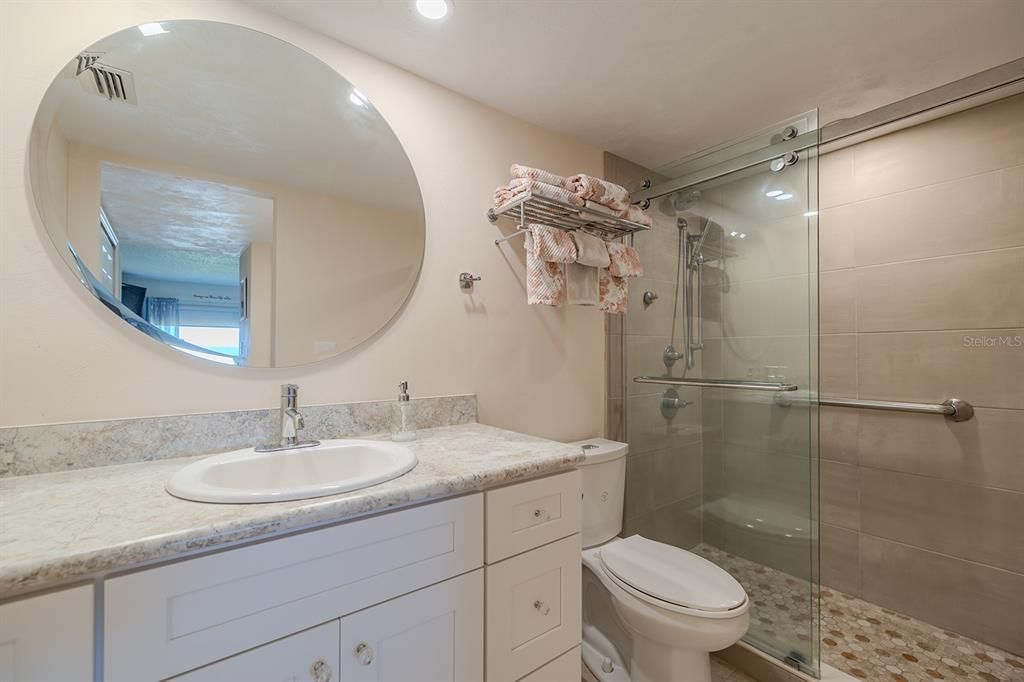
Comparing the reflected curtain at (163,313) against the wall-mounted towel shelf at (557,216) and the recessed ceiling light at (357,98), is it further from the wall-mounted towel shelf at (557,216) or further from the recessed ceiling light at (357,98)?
the wall-mounted towel shelf at (557,216)

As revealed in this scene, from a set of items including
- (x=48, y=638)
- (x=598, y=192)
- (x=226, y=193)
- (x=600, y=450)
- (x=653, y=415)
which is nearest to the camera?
(x=48, y=638)

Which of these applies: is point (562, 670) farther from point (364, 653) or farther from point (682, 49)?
point (682, 49)

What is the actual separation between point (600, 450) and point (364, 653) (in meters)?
1.14

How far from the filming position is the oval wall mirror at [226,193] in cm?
99

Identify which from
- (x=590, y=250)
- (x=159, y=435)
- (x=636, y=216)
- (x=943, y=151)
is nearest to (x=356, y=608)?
(x=159, y=435)

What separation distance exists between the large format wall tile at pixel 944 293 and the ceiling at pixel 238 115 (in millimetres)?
2073

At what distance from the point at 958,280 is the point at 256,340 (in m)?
2.57

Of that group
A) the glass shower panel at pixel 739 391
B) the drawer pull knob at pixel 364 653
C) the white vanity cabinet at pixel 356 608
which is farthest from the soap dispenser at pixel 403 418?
the glass shower panel at pixel 739 391

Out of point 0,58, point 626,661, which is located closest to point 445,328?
point 0,58

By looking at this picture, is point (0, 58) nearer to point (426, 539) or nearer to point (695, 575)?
point (426, 539)

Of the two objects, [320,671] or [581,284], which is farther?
[581,284]

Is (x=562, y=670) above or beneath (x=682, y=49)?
beneath

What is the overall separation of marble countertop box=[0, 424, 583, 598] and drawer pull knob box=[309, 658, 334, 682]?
0.24 m

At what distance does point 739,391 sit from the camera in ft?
5.98
